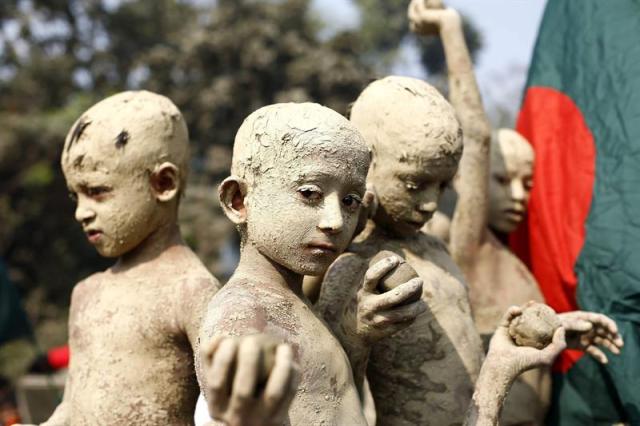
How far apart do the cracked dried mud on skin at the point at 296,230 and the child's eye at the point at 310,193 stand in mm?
17

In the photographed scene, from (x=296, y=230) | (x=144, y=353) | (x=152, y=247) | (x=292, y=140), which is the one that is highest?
(x=292, y=140)

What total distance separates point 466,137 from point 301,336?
174cm

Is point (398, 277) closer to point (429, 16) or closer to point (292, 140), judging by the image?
point (292, 140)

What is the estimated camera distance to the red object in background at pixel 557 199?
429cm

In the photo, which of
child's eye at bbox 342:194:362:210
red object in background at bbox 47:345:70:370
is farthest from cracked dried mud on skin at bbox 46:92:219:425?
red object in background at bbox 47:345:70:370

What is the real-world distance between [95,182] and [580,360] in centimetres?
230

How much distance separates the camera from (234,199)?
111 inches

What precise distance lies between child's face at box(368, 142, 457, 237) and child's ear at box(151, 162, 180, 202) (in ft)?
2.64

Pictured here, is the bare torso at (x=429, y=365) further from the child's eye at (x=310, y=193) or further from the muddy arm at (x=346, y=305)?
the child's eye at (x=310, y=193)

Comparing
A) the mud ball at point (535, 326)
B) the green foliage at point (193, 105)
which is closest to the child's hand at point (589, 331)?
the mud ball at point (535, 326)

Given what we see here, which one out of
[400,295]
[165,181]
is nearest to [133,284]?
[165,181]

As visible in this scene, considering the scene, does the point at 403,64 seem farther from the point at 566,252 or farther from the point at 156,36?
the point at 566,252

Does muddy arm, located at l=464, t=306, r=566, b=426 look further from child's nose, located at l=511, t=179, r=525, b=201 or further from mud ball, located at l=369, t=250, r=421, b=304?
child's nose, located at l=511, t=179, r=525, b=201

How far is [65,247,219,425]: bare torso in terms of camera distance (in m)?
3.33
